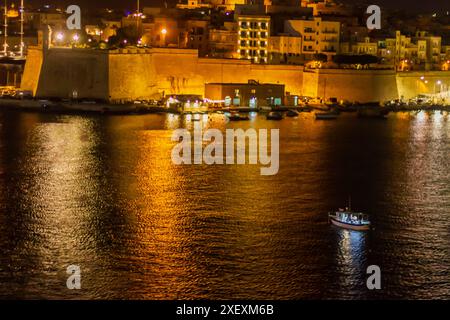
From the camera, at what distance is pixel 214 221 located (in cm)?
648

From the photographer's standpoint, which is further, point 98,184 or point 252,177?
point 252,177

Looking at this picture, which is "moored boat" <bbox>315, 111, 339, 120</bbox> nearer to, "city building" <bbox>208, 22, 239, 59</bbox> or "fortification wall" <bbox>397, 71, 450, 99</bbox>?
"fortification wall" <bbox>397, 71, 450, 99</bbox>

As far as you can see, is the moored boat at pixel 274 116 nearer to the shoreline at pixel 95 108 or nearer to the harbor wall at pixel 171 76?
the shoreline at pixel 95 108

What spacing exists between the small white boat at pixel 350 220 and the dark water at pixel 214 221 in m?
0.07

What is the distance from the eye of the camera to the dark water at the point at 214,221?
17.1ft

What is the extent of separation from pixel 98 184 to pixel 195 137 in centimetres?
323

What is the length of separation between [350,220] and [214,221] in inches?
40.0

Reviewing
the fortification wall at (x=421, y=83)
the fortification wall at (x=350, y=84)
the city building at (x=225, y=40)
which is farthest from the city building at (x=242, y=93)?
the fortification wall at (x=421, y=83)

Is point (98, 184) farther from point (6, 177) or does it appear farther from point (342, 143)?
point (342, 143)

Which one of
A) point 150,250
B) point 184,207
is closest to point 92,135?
point 184,207

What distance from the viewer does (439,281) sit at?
5246 millimetres


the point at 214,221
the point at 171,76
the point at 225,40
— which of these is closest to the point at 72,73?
the point at 171,76

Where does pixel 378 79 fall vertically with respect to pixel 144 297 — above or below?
above
